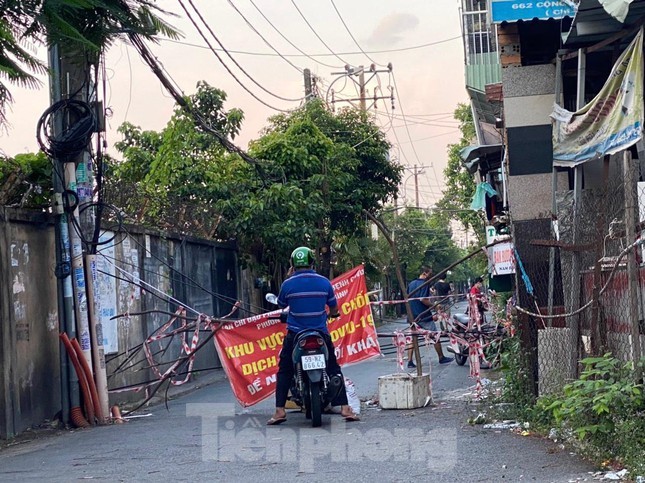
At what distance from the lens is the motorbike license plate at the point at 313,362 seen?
973 centimetres

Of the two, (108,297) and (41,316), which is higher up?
(108,297)

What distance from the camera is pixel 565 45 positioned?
10.7 m

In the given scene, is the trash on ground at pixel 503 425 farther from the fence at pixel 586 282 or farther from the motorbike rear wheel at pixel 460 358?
the motorbike rear wheel at pixel 460 358

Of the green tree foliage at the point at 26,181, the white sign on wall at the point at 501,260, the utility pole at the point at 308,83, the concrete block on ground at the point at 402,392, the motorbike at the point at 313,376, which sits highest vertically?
the utility pole at the point at 308,83

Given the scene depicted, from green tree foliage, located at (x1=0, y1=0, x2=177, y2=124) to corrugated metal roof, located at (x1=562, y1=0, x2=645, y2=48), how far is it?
4.29 m

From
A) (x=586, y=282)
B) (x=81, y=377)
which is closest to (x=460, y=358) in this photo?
(x=81, y=377)

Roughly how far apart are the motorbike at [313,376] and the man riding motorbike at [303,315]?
0.39 ft

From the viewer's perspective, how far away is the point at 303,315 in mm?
10117

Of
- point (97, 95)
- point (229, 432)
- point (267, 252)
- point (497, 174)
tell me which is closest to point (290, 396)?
point (229, 432)

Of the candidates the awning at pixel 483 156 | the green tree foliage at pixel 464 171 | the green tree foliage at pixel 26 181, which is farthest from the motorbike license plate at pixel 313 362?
the green tree foliage at pixel 464 171

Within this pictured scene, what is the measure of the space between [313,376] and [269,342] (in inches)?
78.2

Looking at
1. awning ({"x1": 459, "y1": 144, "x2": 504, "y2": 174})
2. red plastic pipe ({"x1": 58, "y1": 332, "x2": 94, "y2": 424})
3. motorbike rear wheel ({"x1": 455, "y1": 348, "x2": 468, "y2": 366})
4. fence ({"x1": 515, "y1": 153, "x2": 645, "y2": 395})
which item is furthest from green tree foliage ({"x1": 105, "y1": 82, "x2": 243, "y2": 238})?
fence ({"x1": 515, "y1": 153, "x2": 645, "y2": 395})

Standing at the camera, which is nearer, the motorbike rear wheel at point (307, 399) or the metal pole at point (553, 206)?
the metal pole at point (553, 206)

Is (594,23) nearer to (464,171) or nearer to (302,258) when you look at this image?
(302,258)
